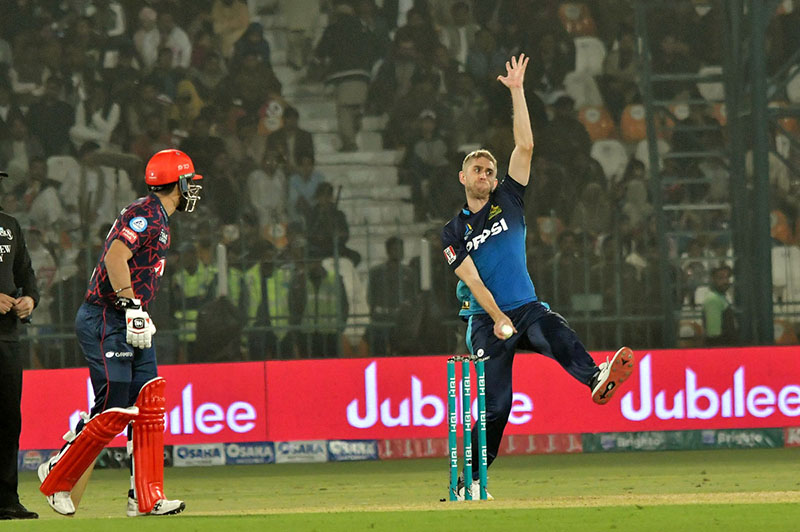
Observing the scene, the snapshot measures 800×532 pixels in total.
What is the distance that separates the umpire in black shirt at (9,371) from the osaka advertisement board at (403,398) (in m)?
3.94

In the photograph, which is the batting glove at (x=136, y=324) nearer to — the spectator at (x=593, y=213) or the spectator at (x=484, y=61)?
the spectator at (x=593, y=213)

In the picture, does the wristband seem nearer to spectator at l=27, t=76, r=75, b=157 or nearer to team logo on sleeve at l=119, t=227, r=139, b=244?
team logo on sleeve at l=119, t=227, r=139, b=244

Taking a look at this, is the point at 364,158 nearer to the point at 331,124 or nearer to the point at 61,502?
the point at 331,124

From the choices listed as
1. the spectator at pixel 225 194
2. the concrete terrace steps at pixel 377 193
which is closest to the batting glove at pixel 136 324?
the spectator at pixel 225 194

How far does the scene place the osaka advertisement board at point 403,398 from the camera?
436 inches

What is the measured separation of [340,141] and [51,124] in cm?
275

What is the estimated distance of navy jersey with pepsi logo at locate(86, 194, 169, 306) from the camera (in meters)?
6.58

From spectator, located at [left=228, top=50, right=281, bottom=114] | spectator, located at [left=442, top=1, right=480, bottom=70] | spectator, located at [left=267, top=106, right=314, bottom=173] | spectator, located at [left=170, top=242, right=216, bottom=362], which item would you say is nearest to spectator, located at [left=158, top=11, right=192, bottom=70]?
spectator, located at [left=228, top=50, right=281, bottom=114]

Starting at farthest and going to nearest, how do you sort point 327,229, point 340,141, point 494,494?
point 340,141 < point 327,229 < point 494,494

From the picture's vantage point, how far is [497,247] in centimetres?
746

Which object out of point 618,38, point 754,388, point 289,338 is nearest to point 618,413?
point 754,388

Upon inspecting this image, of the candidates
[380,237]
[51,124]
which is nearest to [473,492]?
[380,237]

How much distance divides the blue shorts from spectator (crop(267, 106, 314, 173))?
5.81 meters

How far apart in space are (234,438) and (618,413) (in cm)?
322
